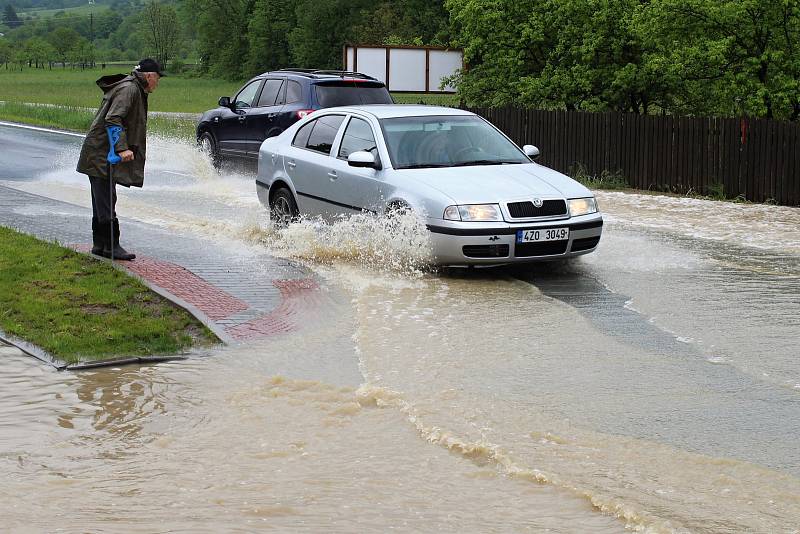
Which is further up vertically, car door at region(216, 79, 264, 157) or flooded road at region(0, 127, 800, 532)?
car door at region(216, 79, 264, 157)

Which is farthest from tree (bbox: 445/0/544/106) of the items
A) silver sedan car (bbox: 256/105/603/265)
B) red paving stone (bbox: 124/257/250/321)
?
red paving stone (bbox: 124/257/250/321)

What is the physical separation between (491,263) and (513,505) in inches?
221

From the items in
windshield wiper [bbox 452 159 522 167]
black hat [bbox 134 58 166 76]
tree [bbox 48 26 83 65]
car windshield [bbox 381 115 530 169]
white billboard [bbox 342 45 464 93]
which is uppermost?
tree [bbox 48 26 83 65]

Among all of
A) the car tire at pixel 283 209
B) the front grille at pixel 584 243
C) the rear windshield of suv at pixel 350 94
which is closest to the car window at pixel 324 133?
the car tire at pixel 283 209

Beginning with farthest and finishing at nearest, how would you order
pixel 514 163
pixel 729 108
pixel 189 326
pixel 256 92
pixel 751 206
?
pixel 729 108 < pixel 256 92 < pixel 751 206 < pixel 514 163 < pixel 189 326

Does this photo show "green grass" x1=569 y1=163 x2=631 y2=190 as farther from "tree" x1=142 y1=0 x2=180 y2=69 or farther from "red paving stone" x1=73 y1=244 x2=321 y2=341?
"tree" x1=142 y1=0 x2=180 y2=69

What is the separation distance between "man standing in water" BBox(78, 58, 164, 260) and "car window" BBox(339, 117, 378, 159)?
2.11 metres

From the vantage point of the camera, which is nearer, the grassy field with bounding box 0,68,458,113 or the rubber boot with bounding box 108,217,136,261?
the rubber boot with bounding box 108,217,136,261

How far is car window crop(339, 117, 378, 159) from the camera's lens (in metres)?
12.4

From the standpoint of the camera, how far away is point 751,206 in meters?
17.6

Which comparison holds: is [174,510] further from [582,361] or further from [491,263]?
[491,263]

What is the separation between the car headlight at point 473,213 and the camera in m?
11.0

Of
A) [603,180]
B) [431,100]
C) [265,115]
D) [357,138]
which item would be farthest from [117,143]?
[431,100]

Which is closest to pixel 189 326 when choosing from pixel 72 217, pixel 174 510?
pixel 174 510
